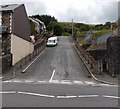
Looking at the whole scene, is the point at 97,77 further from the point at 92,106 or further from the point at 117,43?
the point at 92,106

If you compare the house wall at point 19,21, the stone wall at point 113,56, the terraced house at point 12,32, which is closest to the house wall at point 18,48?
the terraced house at point 12,32

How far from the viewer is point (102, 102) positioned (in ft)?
38.1

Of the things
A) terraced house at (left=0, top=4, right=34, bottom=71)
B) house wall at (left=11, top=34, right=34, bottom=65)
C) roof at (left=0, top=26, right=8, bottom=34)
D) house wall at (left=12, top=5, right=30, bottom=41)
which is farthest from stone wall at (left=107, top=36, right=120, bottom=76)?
house wall at (left=12, top=5, right=30, bottom=41)

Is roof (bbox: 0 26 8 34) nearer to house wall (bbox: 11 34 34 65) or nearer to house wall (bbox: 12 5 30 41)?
house wall (bbox: 11 34 34 65)

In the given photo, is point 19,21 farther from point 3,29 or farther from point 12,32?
point 3,29

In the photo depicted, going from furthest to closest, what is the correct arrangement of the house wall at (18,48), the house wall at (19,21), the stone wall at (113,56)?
the house wall at (19,21) → the house wall at (18,48) → the stone wall at (113,56)

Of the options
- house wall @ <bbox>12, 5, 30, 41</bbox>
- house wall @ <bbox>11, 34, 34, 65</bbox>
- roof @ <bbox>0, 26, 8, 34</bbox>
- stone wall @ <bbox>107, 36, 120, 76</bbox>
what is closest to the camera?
stone wall @ <bbox>107, 36, 120, 76</bbox>

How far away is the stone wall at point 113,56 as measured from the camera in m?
24.7

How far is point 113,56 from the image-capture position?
25328 millimetres

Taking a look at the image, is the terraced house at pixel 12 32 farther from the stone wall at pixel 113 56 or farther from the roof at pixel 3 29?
the stone wall at pixel 113 56

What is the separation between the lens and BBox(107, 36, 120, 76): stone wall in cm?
2468

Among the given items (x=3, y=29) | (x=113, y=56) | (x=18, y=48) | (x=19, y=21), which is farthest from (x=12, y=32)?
(x=113, y=56)

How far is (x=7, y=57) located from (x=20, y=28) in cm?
1028

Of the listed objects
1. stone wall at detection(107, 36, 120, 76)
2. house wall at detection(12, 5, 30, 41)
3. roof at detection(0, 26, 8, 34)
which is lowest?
stone wall at detection(107, 36, 120, 76)
